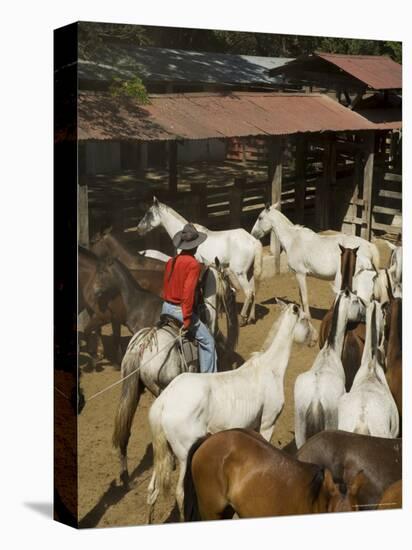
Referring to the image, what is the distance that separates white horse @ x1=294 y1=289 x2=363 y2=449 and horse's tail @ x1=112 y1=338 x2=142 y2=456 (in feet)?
5.61

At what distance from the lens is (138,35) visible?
1166 centimetres

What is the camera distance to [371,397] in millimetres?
12648

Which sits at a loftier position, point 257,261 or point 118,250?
point 118,250

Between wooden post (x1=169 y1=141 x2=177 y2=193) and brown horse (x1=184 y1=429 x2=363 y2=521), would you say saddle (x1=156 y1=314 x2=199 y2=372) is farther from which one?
wooden post (x1=169 y1=141 x2=177 y2=193)

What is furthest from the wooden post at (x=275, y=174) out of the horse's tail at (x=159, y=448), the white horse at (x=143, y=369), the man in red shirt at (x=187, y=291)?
the horse's tail at (x=159, y=448)

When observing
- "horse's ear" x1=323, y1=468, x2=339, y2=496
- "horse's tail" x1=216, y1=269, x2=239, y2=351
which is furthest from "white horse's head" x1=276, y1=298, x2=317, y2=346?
"horse's ear" x1=323, y1=468, x2=339, y2=496

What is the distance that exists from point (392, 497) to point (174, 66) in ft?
15.6

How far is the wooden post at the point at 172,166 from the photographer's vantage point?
Result: 11.7 metres

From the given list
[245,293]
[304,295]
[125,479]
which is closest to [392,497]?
[304,295]

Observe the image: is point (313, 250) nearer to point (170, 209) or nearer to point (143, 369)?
point (170, 209)

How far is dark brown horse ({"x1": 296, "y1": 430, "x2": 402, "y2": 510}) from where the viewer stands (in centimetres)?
1193

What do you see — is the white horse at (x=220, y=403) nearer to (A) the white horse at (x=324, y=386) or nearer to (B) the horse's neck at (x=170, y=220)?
(A) the white horse at (x=324, y=386)

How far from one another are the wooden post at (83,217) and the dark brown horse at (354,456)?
2906 millimetres

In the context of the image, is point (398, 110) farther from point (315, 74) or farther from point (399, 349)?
point (399, 349)
